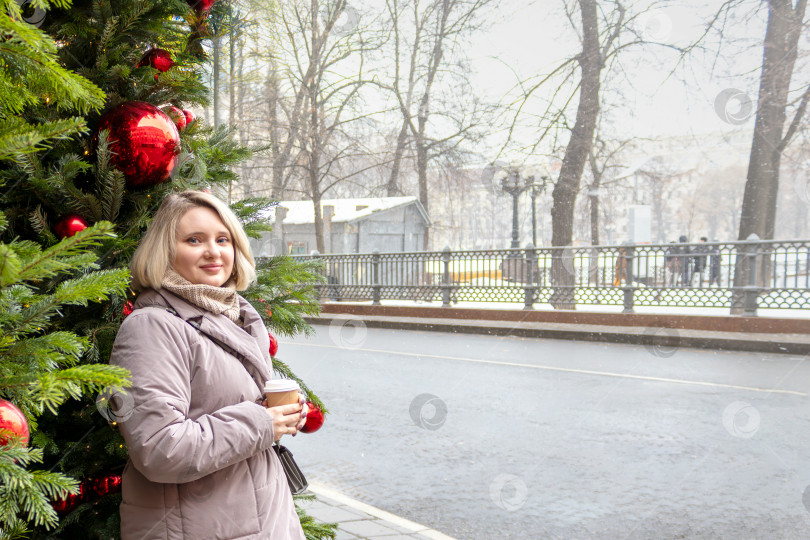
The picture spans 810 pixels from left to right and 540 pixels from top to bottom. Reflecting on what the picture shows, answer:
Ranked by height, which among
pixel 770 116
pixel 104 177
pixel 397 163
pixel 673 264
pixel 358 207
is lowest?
pixel 673 264

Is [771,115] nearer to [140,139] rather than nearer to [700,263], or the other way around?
[700,263]

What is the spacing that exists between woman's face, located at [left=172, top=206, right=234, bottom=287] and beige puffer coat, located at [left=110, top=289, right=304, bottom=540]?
0.30 feet

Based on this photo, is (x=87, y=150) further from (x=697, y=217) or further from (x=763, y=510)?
(x=697, y=217)

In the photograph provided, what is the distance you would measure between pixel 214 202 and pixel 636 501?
3.71 m

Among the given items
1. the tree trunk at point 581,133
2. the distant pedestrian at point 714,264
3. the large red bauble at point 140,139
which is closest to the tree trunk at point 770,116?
the distant pedestrian at point 714,264

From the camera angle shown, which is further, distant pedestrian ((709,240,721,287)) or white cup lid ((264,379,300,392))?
distant pedestrian ((709,240,721,287))

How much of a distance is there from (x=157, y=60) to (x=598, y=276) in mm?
13511

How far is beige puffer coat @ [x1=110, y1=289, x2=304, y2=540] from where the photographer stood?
5.10ft

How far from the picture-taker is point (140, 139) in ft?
6.73

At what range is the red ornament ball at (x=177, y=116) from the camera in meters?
2.36

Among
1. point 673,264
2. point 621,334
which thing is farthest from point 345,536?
point 673,264

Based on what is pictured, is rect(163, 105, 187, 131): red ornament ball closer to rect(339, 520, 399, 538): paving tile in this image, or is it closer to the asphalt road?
rect(339, 520, 399, 538): paving tile

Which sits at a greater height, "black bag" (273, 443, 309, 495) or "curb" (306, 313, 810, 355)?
"black bag" (273, 443, 309, 495)

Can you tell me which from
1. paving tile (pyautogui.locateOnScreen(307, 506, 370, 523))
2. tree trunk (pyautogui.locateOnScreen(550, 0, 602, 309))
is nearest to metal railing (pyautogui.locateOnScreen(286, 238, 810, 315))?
tree trunk (pyautogui.locateOnScreen(550, 0, 602, 309))
